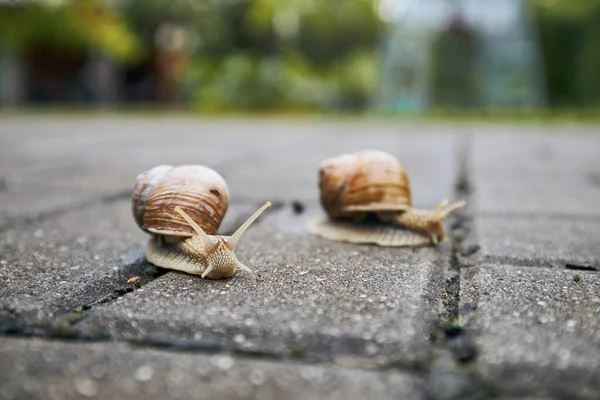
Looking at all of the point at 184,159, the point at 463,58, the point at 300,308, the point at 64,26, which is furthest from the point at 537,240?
the point at 64,26

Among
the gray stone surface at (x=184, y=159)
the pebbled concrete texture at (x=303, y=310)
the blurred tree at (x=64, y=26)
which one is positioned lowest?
the gray stone surface at (x=184, y=159)

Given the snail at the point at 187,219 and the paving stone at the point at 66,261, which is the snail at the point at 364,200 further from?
the paving stone at the point at 66,261

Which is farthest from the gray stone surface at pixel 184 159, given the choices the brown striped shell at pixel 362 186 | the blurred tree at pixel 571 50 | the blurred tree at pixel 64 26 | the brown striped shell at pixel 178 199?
the blurred tree at pixel 64 26

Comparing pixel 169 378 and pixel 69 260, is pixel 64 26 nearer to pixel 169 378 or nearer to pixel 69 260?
pixel 69 260

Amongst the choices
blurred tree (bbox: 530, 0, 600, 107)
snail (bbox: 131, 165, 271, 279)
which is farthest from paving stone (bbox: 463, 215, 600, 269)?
blurred tree (bbox: 530, 0, 600, 107)

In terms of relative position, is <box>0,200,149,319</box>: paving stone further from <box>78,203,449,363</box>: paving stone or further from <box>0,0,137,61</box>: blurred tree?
<box>0,0,137,61</box>: blurred tree

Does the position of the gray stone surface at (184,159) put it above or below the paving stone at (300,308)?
below

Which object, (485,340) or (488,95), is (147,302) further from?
(488,95)
